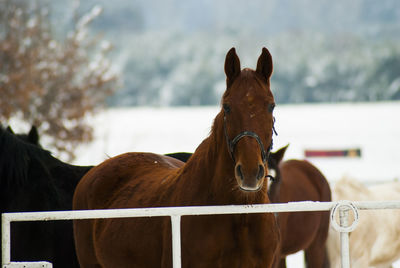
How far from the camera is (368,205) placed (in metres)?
2.84

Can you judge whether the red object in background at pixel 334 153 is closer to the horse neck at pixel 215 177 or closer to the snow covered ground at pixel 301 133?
the snow covered ground at pixel 301 133

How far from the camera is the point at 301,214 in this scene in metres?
6.06

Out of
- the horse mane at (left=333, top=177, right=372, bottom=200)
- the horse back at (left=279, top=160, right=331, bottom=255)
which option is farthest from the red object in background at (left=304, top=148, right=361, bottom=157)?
the horse back at (left=279, top=160, right=331, bottom=255)

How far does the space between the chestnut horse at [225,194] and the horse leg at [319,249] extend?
295cm

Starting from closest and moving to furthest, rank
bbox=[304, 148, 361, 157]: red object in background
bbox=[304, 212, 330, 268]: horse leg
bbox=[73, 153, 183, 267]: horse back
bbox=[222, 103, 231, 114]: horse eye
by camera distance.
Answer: bbox=[222, 103, 231, 114]: horse eye, bbox=[73, 153, 183, 267]: horse back, bbox=[304, 212, 330, 268]: horse leg, bbox=[304, 148, 361, 157]: red object in background

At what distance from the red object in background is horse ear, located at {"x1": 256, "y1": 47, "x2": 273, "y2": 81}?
18.4 metres

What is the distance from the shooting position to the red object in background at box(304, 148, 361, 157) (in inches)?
858

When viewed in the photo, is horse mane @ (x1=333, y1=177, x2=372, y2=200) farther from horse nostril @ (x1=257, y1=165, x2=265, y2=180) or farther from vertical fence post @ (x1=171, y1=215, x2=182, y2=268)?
vertical fence post @ (x1=171, y1=215, x2=182, y2=268)

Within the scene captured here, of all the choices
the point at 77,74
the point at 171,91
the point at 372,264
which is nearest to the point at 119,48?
the point at 171,91

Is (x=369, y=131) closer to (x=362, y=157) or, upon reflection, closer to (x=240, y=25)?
(x=362, y=157)

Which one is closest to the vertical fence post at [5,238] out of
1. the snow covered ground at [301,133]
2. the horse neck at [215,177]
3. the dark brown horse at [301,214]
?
the horse neck at [215,177]

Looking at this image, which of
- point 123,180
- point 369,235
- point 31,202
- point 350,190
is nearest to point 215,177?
point 123,180

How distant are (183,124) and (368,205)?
2805 cm

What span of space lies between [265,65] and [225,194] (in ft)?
2.36
